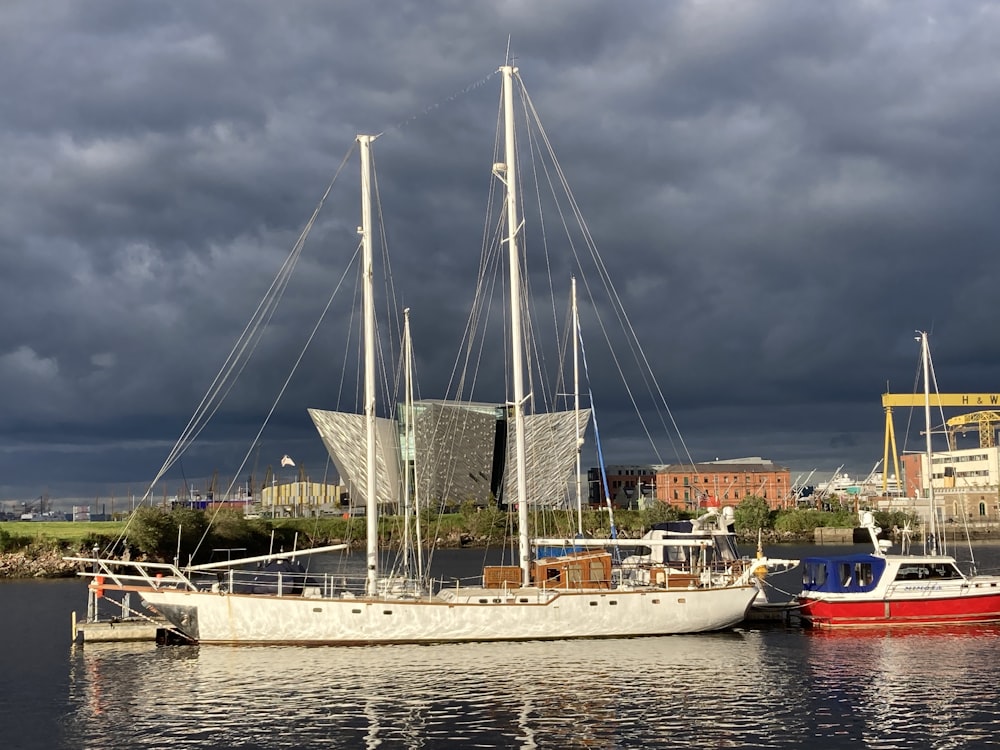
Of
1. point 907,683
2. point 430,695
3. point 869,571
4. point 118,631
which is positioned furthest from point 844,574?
point 118,631

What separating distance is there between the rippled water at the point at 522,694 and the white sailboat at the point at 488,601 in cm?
76

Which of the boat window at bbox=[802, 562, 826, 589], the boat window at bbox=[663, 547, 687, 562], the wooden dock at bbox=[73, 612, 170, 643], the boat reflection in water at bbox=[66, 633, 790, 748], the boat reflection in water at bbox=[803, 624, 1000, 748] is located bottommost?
the boat reflection in water at bbox=[803, 624, 1000, 748]

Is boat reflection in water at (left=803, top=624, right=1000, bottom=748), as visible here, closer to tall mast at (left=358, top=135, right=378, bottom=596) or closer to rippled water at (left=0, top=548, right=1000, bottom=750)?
rippled water at (left=0, top=548, right=1000, bottom=750)

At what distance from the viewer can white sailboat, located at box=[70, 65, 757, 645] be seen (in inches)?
1652

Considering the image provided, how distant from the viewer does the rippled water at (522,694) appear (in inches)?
1115

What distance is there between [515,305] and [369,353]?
6972mm

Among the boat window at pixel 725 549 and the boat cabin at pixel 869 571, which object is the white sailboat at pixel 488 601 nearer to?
the boat window at pixel 725 549

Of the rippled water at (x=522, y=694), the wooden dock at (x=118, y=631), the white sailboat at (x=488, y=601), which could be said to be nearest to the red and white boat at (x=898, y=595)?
the rippled water at (x=522, y=694)

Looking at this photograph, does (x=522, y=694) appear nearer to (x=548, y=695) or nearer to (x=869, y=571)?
(x=548, y=695)

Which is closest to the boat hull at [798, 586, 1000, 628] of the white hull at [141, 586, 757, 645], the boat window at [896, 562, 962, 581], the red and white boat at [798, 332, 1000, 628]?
the red and white boat at [798, 332, 1000, 628]

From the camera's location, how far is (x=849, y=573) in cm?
4928

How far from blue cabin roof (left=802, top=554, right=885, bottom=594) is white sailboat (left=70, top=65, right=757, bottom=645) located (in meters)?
5.78

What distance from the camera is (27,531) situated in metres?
120

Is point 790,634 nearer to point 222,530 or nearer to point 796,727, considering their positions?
point 796,727
